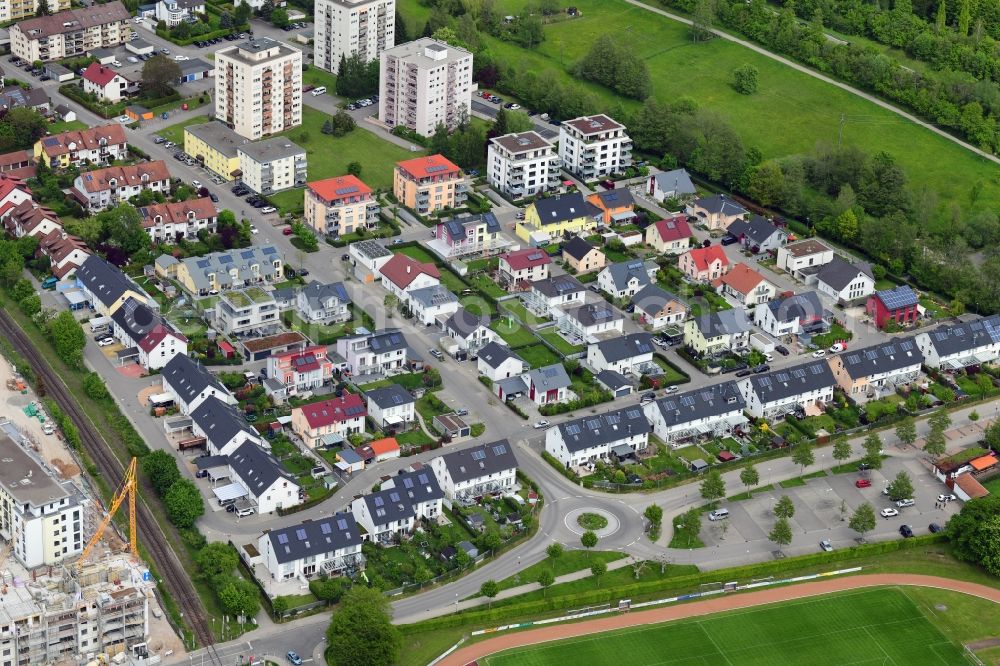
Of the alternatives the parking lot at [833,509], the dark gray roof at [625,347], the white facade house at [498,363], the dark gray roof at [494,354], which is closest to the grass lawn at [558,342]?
the dark gray roof at [625,347]

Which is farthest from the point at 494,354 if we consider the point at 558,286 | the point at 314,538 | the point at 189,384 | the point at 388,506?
the point at 314,538

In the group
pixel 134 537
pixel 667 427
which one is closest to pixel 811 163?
pixel 667 427

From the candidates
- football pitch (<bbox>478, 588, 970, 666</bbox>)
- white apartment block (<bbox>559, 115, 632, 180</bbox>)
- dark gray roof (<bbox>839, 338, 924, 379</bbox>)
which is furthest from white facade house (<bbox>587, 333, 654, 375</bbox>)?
white apartment block (<bbox>559, 115, 632, 180</bbox>)

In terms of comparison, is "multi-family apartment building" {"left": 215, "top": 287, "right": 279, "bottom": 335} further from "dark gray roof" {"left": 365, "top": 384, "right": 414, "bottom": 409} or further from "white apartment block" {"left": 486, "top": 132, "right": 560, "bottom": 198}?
"white apartment block" {"left": 486, "top": 132, "right": 560, "bottom": 198}

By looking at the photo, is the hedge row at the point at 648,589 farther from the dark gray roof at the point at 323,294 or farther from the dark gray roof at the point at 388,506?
the dark gray roof at the point at 323,294

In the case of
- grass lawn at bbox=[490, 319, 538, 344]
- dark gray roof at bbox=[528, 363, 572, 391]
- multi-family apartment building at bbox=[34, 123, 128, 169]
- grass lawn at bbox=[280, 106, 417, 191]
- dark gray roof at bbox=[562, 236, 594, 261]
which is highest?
dark gray roof at bbox=[528, 363, 572, 391]

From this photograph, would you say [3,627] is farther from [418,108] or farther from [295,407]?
[418,108]

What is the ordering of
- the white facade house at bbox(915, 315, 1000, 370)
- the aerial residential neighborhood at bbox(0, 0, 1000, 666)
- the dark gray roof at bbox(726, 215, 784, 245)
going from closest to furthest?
the aerial residential neighborhood at bbox(0, 0, 1000, 666)
the white facade house at bbox(915, 315, 1000, 370)
the dark gray roof at bbox(726, 215, 784, 245)
